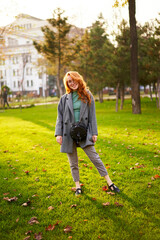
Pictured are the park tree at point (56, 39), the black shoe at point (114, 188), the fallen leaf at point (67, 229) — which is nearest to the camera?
the fallen leaf at point (67, 229)

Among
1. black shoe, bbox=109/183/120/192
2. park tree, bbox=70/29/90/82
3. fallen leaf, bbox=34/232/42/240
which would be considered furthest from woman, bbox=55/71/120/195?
park tree, bbox=70/29/90/82

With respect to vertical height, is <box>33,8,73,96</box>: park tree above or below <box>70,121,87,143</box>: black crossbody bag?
above

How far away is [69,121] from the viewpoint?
446 centimetres

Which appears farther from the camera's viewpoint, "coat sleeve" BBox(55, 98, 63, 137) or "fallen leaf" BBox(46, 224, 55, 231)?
"coat sleeve" BBox(55, 98, 63, 137)

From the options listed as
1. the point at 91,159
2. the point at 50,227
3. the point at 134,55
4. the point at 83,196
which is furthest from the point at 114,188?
the point at 134,55

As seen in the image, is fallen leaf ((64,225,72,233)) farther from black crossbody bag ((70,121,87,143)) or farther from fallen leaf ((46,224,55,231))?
black crossbody bag ((70,121,87,143))

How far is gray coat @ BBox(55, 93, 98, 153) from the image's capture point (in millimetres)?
4414

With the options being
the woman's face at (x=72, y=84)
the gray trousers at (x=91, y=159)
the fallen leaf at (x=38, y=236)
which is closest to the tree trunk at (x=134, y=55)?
the woman's face at (x=72, y=84)

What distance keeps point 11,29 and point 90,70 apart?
9.77 meters

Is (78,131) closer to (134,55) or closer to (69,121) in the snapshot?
(69,121)

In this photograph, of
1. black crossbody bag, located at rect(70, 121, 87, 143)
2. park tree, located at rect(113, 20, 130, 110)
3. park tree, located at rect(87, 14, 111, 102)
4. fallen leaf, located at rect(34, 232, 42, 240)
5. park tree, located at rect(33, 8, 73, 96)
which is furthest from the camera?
park tree, located at rect(87, 14, 111, 102)

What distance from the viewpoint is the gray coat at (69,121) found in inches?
174

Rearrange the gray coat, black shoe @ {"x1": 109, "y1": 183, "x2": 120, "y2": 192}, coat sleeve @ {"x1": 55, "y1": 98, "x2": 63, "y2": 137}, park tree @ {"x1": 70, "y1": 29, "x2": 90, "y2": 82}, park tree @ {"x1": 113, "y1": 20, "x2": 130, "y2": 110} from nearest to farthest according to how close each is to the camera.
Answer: the gray coat, coat sleeve @ {"x1": 55, "y1": 98, "x2": 63, "y2": 137}, black shoe @ {"x1": 109, "y1": 183, "x2": 120, "y2": 192}, park tree @ {"x1": 113, "y1": 20, "x2": 130, "y2": 110}, park tree @ {"x1": 70, "y1": 29, "x2": 90, "y2": 82}

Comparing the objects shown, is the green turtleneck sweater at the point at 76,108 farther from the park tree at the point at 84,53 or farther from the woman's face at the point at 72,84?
the park tree at the point at 84,53
